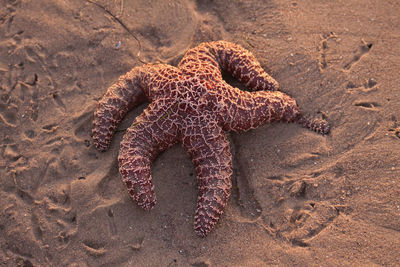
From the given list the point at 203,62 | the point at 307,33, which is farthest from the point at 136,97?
the point at 307,33

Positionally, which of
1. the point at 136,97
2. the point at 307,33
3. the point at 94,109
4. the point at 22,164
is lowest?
the point at 22,164

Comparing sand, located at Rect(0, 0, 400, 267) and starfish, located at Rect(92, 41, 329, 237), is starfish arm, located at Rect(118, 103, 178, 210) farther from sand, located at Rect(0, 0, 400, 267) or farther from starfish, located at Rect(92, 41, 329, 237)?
sand, located at Rect(0, 0, 400, 267)

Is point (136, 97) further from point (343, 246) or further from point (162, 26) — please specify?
point (343, 246)

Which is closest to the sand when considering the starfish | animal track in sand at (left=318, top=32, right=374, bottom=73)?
animal track in sand at (left=318, top=32, right=374, bottom=73)

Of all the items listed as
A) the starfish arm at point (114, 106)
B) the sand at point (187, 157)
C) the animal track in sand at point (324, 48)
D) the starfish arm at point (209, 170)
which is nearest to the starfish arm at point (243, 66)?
the sand at point (187, 157)

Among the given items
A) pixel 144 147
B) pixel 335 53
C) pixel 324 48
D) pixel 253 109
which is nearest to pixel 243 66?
pixel 253 109

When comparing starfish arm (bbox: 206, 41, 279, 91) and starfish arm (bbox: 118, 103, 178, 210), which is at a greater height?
starfish arm (bbox: 206, 41, 279, 91)

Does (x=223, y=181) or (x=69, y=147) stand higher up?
(x=223, y=181)
